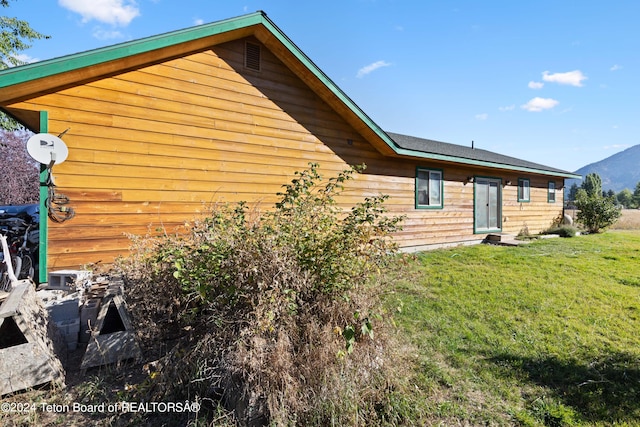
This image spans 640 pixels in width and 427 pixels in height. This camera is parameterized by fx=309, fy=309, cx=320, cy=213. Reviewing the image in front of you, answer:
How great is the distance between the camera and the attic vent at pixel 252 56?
21.7ft

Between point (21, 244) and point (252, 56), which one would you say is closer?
point (21, 244)

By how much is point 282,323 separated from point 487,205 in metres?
11.7

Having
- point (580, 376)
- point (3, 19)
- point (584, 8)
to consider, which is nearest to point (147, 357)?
point (580, 376)

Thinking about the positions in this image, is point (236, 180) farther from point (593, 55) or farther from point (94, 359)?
point (593, 55)

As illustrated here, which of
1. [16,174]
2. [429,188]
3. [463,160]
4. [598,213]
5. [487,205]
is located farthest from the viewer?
[16,174]

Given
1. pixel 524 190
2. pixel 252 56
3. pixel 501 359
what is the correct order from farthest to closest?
pixel 524 190 → pixel 252 56 → pixel 501 359

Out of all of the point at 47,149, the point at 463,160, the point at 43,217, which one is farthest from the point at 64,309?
the point at 463,160

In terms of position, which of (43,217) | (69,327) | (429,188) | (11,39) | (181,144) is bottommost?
(69,327)

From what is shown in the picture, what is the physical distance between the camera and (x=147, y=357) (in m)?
3.14

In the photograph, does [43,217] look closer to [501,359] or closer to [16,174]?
[501,359]

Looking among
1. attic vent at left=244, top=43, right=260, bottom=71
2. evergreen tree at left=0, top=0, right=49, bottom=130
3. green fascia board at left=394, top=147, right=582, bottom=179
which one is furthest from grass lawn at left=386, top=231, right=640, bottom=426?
evergreen tree at left=0, top=0, right=49, bottom=130

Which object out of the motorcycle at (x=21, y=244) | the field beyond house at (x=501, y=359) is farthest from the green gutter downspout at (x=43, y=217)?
the field beyond house at (x=501, y=359)

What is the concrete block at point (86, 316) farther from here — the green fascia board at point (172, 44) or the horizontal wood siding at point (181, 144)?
the green fascia board at point (172, 44)

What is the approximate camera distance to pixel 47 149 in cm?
449
